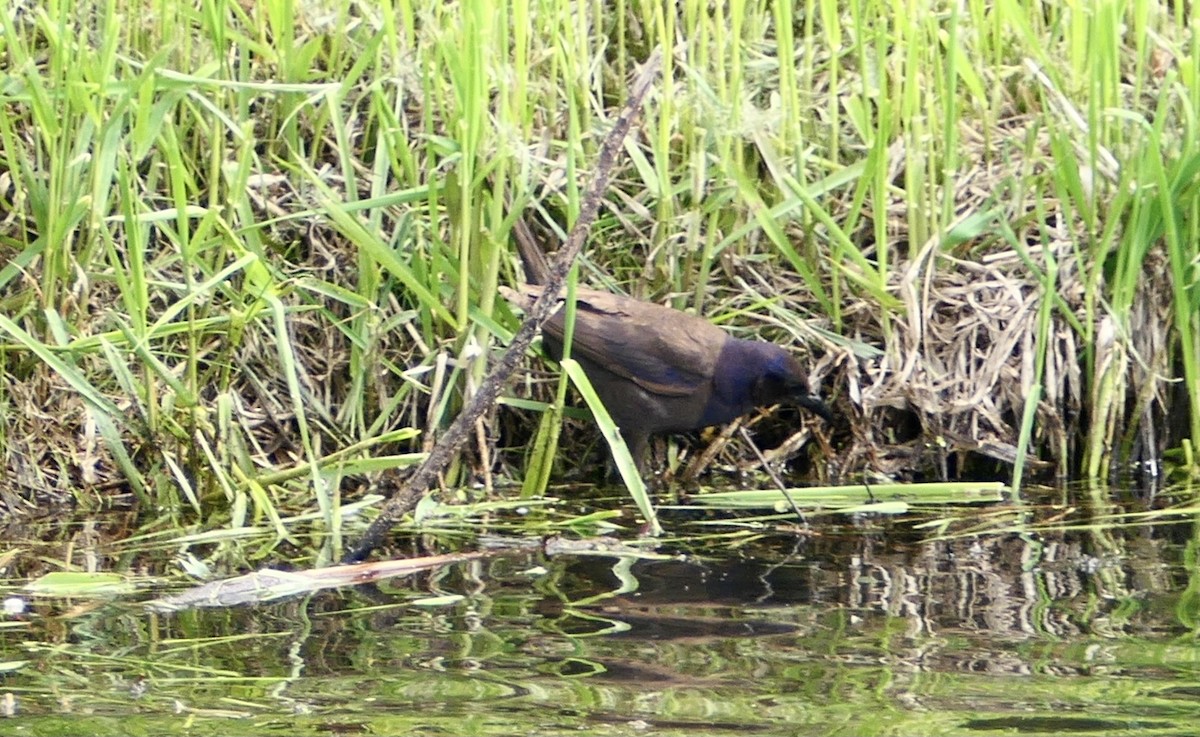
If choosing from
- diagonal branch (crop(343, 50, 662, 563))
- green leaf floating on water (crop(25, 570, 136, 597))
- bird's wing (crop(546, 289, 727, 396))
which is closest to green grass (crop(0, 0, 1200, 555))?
bird's wing (crop(546, 289, 727, 396))

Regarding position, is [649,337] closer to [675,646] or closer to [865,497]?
[865,497]

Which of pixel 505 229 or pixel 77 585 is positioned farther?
pixel 505 229

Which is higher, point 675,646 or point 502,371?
point 502,371

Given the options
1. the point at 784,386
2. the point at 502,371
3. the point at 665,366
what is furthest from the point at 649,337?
the point at 502,371

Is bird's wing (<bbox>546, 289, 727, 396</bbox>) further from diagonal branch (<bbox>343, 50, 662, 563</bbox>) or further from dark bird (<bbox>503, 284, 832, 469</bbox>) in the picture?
diagonal branch (<bbox>343, 50, 662, 563</bbox>)

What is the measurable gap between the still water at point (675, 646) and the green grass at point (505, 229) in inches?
29.1

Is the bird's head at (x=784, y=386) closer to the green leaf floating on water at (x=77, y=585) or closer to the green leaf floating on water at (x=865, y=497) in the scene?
the green leaf floating on water at (x=865, y=497)

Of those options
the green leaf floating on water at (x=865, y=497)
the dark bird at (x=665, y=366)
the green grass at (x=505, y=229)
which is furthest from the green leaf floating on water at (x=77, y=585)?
the green leaf floating on water at (x=865, y=497)

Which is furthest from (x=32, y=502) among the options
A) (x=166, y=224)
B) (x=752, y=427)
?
(x=752, y=427)

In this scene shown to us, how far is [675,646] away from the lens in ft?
10.2

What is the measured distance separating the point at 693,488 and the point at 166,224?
1.71 meters

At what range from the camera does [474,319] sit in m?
4.57

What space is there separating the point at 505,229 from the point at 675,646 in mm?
1698

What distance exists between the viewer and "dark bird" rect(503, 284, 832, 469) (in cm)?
479
